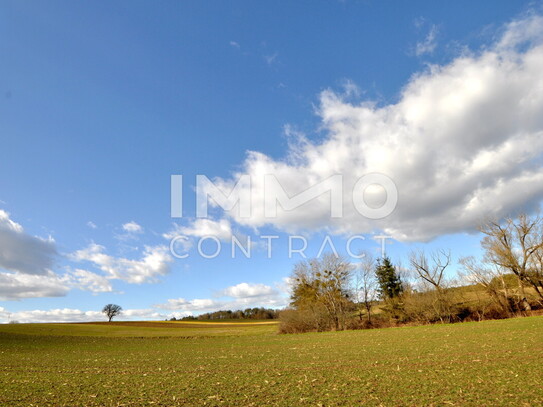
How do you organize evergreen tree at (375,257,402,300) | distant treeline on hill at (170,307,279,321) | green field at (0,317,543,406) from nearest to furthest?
1. green field at (0,317,543,406)
2. evergreen tree at (375,257,402,300)
3. distant treeline on hill at (170,307,279,321)

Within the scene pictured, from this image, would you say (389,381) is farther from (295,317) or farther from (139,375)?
(295,317)

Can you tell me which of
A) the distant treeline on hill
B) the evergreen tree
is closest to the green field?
the evergreen tree

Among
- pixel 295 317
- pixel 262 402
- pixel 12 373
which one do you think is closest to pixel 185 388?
pixel 262 402

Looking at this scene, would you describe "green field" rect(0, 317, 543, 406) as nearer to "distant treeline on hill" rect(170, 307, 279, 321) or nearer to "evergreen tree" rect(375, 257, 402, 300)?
"evergreen tree" rect(375, 257, 402, 300)

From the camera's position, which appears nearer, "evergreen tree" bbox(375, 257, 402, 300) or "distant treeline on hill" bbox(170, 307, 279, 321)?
"evergreen tree" bbox(375, 257, 402, 300)

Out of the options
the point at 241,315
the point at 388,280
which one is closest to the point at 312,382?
the point at 388,280

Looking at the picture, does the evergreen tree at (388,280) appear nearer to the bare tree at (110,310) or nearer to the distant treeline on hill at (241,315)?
the distant treeline on hill at (241,315)

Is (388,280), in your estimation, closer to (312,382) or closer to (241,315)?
(312,382)

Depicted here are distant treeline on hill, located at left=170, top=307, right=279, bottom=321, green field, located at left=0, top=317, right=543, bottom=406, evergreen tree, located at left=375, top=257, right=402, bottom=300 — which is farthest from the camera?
distant treeline on hill, located at left=170, top=307, right=279, bottom=321

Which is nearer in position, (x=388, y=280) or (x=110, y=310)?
(x=388, y=280)

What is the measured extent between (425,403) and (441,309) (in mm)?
52191

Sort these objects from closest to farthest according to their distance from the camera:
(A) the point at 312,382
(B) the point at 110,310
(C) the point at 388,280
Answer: (A) the point at 312,382
(C) the point at 388,280
(B) the point at 110,310

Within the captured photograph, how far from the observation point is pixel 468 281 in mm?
56031

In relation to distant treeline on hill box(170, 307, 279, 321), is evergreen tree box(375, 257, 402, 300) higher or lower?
higher
